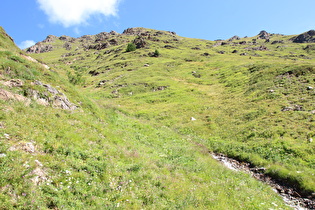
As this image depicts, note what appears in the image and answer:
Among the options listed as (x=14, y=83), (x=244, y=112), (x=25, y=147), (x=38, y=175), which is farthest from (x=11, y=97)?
(x=244, y=112)

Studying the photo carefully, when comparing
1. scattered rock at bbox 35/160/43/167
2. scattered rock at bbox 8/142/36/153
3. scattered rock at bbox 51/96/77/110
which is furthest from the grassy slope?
scattered rock at bbox 8/142/36/153

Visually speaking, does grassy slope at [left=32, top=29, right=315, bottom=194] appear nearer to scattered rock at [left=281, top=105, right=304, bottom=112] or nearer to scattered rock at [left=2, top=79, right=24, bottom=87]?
scattered rock at [left=281, top=105, right=304, bottom=112]

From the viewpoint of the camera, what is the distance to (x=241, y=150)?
22.8m

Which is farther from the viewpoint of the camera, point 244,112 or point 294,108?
point 244,112

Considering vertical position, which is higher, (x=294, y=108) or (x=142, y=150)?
(x=294, y=108)

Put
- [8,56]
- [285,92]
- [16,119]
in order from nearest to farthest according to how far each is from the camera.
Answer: [16,119]
[8,56]
[285,92]

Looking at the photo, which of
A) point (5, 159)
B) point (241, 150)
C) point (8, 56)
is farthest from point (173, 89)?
point (5, 159)

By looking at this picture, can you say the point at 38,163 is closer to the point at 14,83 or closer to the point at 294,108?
the point at 14,83

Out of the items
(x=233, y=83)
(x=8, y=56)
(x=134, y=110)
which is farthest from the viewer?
(x=233, y=83)

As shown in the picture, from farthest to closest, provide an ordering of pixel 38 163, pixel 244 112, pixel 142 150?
pixel 244 112, pixel 142 150, pixel 38 163

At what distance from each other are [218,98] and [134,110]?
72.5 ft

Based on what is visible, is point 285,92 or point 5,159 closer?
point 5,159

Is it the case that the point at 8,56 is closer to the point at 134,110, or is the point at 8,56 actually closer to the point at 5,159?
the point at 5,159

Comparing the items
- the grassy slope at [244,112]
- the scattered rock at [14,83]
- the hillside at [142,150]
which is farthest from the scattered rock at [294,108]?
the scattered rock at [14,83]
